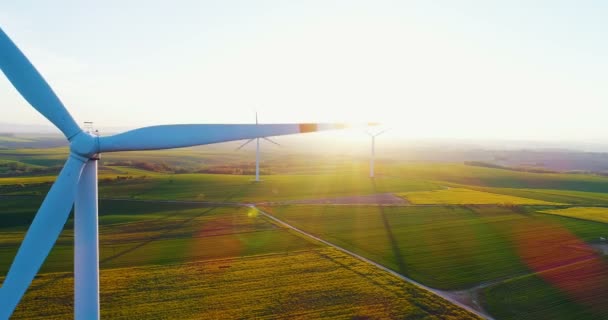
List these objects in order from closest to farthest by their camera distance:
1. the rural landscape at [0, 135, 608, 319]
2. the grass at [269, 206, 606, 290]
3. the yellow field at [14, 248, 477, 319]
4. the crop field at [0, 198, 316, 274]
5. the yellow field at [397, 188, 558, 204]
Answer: the yellow field at [14, 248, 477, 319], the rural landscape at [0, 135, 608, 319], the grass at [269, 206, 606, 290], the crop field at [0, 198, 316, 274], the yellow field at [397, 188, 558, 204]

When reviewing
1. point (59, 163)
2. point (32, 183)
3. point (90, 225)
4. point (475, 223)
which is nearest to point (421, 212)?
point (475, 223)

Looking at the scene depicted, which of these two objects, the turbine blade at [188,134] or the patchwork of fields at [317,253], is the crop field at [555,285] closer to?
the patchwork of fields at [317,253]

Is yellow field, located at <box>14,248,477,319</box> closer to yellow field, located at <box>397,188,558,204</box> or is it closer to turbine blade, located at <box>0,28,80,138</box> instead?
turbine blade, located at <box>0,28,80,138</box>

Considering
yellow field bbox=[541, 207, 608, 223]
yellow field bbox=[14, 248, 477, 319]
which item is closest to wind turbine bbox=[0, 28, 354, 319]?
yellow field bbox=[14, 248, 477, 319]

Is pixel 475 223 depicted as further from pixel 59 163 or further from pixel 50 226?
pixel 59 163

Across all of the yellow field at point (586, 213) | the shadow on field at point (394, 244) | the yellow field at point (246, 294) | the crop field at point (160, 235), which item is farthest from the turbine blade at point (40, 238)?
the yellow field at point (586, 213)

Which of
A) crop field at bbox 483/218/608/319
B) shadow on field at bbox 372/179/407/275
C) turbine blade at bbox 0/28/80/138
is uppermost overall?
turbine blade at bbox 0/28/80/138

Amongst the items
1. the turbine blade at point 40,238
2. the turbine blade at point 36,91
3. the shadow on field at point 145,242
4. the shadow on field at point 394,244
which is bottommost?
the shadow on field at point 394,244
